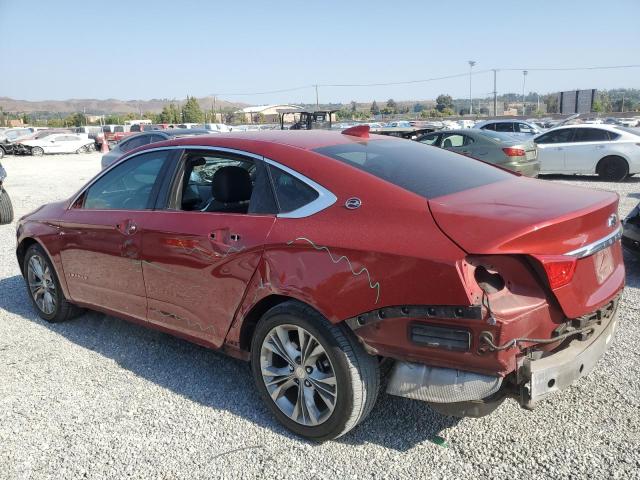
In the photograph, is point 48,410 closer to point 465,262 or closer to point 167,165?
point 167,165

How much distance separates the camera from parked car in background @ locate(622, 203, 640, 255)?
5473 millimetres

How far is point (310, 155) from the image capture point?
3090 millimetres

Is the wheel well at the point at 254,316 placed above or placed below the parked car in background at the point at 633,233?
Result: above

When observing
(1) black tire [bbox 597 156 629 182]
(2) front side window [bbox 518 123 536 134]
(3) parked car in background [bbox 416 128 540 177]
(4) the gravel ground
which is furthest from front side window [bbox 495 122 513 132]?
(4) the gravel ground

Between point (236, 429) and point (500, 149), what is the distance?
985 centimetres

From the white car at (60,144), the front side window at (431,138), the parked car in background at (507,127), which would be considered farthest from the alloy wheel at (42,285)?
the white car at (60,144)

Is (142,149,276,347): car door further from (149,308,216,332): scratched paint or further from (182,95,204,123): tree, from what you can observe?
(182,95,204,123): tree

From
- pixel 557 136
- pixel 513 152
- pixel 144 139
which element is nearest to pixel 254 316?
pixel 513 152

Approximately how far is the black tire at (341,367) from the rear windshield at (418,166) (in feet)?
2.64

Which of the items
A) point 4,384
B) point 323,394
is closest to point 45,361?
point 4,384

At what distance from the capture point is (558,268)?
7.97 ft

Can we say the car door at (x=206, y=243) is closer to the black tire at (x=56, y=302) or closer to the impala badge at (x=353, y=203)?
the impala badge at (x=353, y=203)

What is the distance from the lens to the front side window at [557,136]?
13730 millimetres

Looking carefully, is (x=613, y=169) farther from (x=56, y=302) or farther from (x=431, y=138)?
(x=56, y=302)
